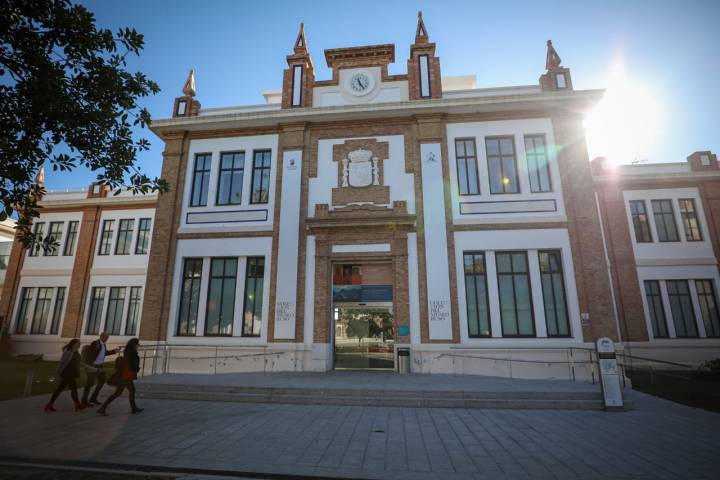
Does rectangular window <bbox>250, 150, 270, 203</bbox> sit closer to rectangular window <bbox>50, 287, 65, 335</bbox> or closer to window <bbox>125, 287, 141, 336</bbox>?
window <bbox>125, 287, 141, 336</bbox>

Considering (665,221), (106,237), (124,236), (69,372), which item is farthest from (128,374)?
(665,221)

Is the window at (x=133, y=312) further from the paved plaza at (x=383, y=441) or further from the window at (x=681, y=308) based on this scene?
the window at (x=681, y=308)

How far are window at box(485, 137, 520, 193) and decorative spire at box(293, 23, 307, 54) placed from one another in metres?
9.49

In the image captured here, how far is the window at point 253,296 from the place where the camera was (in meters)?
13.9

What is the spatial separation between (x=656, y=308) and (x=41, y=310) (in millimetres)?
36117

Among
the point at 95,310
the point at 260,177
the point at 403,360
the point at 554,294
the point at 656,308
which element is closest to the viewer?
the point at 403,360

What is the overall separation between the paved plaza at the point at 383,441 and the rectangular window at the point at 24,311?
18.7m

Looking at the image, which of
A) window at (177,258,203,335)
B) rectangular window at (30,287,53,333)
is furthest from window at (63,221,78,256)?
window at (177,258,203,335)

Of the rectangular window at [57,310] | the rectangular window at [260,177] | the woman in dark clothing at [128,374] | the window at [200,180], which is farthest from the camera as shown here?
the rectangular window at [57,310]

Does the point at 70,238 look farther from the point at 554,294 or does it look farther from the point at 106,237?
the point at 554,294

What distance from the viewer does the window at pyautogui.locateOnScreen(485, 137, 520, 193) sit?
14.2 meters

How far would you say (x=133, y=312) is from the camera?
21312mm

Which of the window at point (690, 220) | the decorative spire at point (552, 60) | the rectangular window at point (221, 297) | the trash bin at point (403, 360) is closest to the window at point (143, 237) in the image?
the rectangular window at point (221, 297)

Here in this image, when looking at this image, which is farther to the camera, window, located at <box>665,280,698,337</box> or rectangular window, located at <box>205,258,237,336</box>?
window, located at <box>665,280,698,337</box>
